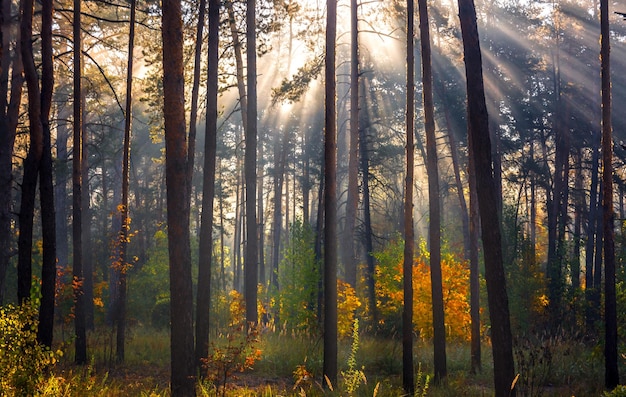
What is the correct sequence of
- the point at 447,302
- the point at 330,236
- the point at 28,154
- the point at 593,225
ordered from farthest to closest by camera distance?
1. the point at 593,225
2. the point at 447,302
3. the point at 28,154
4. the point at 330,236

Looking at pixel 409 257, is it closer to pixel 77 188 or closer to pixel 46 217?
pixel 46 217

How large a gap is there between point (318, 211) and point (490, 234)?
14826 mm

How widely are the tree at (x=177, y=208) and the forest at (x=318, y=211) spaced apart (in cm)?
3

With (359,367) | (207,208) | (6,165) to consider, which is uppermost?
(6,165)

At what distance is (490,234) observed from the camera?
9336mm

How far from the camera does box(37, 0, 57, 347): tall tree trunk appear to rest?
12.5m

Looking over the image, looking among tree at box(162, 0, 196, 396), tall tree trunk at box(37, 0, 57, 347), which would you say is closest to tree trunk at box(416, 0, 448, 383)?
tree at box(162, 0, 196, 396)

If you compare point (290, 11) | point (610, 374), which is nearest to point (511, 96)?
point (290, 11)

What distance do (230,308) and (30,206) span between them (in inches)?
613

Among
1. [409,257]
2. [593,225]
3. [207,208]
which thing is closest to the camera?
[409,257]

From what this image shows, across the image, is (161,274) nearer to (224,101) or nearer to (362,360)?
(362,360)

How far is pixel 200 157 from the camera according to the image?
4431cm

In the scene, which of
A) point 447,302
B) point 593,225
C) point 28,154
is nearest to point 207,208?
point 28,154

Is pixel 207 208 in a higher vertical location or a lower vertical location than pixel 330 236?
higher
